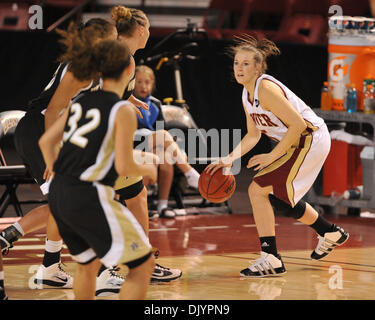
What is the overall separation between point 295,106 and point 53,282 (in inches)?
75.3

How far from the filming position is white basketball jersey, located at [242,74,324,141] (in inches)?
231

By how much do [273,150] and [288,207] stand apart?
0.42 meters

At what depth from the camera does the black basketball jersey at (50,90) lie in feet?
16.9

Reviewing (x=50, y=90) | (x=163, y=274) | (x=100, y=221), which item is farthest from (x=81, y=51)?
(x=163, y=274)

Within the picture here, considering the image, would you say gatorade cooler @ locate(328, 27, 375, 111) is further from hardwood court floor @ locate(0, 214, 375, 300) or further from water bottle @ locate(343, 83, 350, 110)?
hardwood court floor @ locate(0, 214, 375, 300)

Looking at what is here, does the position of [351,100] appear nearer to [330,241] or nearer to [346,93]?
[346,93]

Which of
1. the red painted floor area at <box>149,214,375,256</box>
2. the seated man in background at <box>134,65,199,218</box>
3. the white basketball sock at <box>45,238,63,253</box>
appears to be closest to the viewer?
Answer: the white basketball sock at <box>45,238,63,253</box>

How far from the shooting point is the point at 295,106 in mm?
5961

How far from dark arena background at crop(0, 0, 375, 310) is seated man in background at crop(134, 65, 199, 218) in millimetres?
178

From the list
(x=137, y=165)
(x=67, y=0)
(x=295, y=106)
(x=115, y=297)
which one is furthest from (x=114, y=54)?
(x=67, y=0)

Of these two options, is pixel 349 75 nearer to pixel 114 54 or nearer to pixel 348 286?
pixel 348 286

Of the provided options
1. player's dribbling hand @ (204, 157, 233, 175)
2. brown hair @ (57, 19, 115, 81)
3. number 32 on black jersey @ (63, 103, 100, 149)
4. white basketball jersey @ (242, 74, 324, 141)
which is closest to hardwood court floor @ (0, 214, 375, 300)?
player's dribbling hand @ (204, 157, 233, 175)

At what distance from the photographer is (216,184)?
20.1 feet

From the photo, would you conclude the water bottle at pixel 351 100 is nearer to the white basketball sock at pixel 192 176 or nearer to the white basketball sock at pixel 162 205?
the white basketball sock at pixel 192 176
